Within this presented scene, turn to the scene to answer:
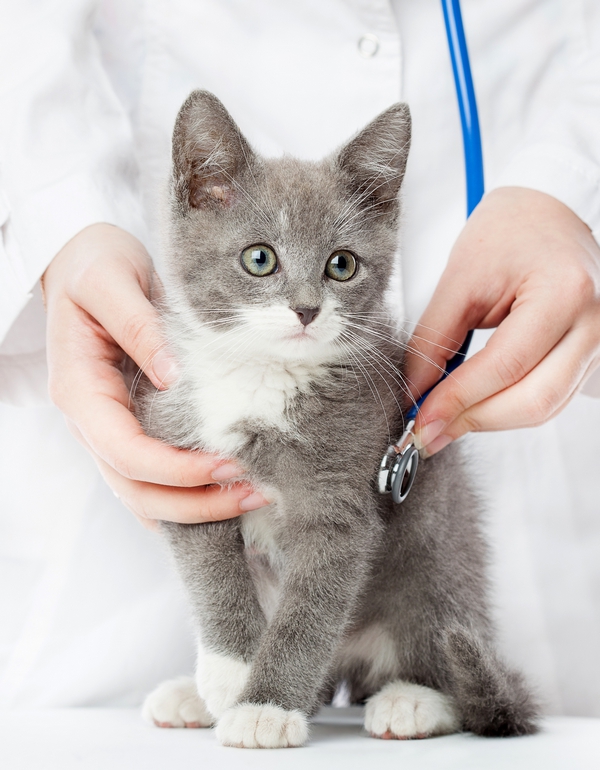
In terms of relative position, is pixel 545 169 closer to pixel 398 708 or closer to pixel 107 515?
pixel 398 708

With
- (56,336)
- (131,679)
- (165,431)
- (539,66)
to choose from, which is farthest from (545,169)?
(131,679)

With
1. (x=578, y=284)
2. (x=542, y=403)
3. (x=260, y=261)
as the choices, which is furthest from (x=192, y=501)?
(x=578, y=284)

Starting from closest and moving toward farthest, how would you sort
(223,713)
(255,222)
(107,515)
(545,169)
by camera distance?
(223,713)
(255,222)
(545,169)
(107,515)

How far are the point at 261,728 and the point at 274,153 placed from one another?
124cm

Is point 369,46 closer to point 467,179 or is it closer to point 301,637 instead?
point 467,179

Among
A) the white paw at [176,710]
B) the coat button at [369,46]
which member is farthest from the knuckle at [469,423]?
the coat button at [369,46]

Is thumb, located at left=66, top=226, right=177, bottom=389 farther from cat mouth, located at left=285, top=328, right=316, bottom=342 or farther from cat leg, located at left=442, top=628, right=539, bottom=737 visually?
cat leg, located at left=442, top=628, right=539, bottom=737

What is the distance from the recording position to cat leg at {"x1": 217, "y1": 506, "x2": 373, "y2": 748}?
1.10m

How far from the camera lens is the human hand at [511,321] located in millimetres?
1298

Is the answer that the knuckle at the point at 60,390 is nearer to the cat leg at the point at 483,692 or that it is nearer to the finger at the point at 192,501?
the finger at the point at 192,501

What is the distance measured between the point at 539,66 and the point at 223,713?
1576mm

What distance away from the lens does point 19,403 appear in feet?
5.59

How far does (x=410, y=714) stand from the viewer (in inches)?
50.4

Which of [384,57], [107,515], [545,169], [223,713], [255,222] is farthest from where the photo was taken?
[107,515]
